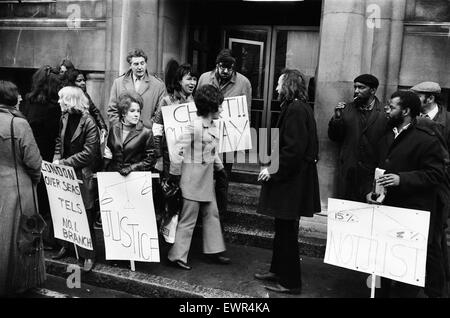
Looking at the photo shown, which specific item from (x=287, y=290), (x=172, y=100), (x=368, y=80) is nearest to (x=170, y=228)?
(x=287, y=290)

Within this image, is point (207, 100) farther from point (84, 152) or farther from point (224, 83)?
point (84, 152)

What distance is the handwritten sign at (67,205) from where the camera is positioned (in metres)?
4.80

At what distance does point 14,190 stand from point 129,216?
114 cm

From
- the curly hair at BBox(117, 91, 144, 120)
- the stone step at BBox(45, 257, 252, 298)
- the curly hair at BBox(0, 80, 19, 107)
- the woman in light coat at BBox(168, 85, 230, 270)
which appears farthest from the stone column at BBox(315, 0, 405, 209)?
the curly hair at BBox(0, 80, 19, 107)

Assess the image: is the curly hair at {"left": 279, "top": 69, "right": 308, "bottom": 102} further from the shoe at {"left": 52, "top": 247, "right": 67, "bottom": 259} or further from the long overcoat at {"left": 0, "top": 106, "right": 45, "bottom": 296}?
the shoe at {"left": 52, "top": 247, "right": 67, "bottom": 259}

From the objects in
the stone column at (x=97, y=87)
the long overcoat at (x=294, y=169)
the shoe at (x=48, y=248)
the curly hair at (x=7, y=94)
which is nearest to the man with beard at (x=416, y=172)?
the long overcoat at (x=294, y=169)

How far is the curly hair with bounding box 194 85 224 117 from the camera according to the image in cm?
487

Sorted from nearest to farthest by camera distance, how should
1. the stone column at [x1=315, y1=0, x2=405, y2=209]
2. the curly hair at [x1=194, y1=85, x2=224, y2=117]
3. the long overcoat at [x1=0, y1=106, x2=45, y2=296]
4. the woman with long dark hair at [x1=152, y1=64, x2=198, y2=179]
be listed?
the long overcoat at [x1=0, y1=106, x2=45, y2=296] → the curly hair at [x1=194, y1=85, x2=224, y2=117] → the woman with long dark hair at [x1=152, y1=64, x2=198, y2=179] → the stone column at [x1=315, y1=0, x2=405, y2=209]

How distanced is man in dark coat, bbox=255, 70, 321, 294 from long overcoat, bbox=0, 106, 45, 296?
2235 mm

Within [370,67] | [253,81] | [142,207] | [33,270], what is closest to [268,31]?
[253,81]

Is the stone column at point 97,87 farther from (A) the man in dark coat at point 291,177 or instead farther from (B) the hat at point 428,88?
(B) the hat at point 428,88

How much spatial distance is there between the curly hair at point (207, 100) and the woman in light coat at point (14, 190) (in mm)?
1695

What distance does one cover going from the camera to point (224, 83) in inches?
232
